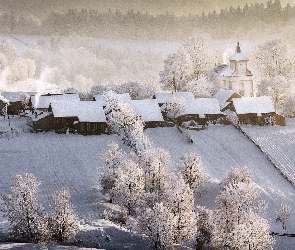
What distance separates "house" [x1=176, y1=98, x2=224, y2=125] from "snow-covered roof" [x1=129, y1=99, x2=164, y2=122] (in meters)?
3.62

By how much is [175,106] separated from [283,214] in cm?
2910

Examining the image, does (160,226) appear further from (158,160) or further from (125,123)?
(125,123)

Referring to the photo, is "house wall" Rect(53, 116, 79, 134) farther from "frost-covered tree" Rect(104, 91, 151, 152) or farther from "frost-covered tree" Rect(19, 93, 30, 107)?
"frost-covered tree" Rect(19, 93, 30, 107)

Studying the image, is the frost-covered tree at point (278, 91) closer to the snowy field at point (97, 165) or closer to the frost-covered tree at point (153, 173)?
the snowy field at point (97, 165)

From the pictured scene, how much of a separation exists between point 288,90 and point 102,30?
110294mm

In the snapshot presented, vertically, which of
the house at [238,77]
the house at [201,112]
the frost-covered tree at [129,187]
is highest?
→ the house at [238,77]

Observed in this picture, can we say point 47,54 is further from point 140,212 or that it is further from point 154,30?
point 140,212

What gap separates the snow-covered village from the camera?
35656mm

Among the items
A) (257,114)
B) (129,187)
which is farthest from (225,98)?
(129,187)

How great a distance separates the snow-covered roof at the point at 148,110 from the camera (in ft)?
220

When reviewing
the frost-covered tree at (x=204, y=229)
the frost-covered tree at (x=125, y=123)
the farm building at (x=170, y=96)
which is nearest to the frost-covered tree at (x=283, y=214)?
the frost-covered tree at (x=204, y=229)

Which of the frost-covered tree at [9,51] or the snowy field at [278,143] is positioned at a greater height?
the frost-covered tree at [9,51]

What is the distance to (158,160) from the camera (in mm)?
44188

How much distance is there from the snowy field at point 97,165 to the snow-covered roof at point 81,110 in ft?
11.4
